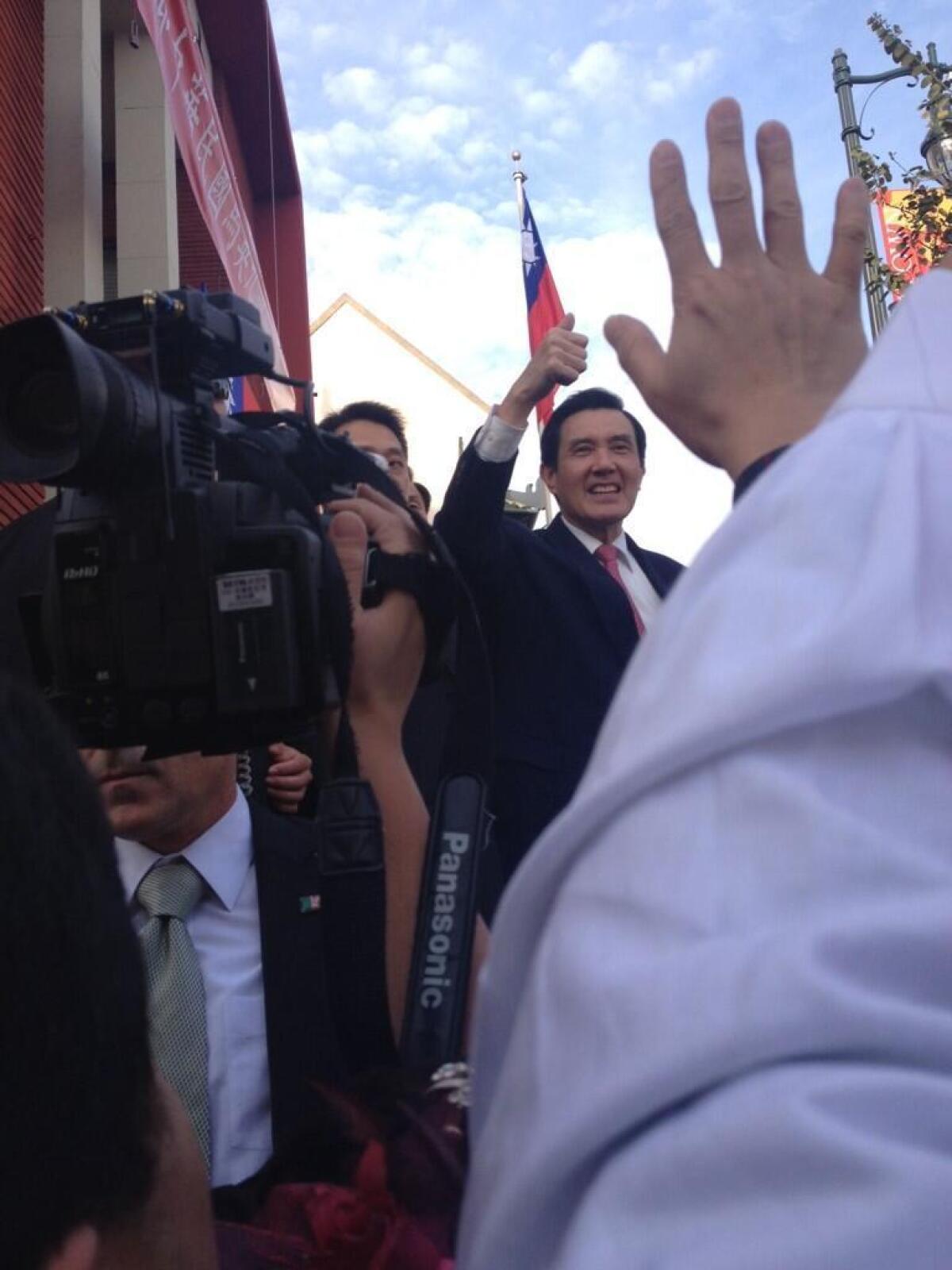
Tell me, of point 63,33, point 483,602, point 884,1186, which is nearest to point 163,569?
point 884,1186

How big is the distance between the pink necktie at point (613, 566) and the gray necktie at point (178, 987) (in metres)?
1.18

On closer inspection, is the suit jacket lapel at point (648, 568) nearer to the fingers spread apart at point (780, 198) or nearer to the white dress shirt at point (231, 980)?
the white dress shirt at point (231, 980)

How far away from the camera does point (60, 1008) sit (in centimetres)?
63

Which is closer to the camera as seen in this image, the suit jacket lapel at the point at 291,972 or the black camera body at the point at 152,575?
the black camera body at the point at 152,575

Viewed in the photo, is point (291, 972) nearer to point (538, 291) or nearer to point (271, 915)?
point (271, 915)

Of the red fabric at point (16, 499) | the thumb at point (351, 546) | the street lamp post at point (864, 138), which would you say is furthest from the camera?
the street lamp post at point (864, 138)

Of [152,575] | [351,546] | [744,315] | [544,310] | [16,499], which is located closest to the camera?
[744,315]

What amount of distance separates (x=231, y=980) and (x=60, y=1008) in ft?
3.94

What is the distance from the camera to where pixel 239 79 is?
10.2 m

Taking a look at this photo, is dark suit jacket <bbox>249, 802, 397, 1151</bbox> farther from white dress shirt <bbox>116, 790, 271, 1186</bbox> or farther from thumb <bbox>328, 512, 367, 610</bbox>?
thumb <bbox>328, 512, 367, 610</bbox>

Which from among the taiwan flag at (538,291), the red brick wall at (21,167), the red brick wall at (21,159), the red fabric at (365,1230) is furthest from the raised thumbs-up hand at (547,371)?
the taiwan flag at (538,291)

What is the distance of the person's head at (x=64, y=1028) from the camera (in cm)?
61

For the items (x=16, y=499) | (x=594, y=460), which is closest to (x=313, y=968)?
(x=594, y=460)

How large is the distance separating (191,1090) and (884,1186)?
4.43 ft
